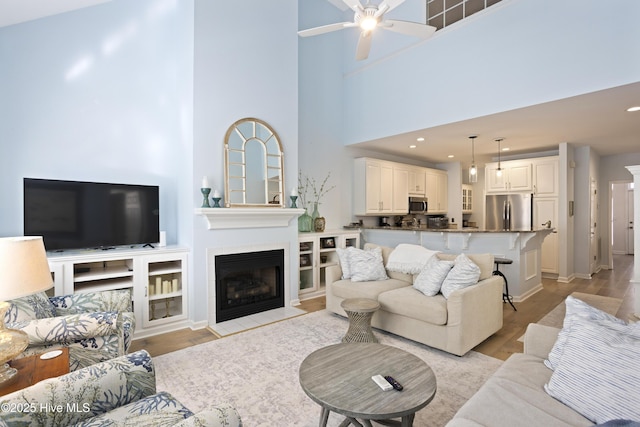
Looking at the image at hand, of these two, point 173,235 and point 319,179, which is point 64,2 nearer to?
point 173,235

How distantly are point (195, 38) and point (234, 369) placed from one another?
3.48 m

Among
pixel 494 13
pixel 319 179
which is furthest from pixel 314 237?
pixel 494 13

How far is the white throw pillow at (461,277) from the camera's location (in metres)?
3.05

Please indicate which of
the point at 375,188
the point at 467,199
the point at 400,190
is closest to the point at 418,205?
the point at 400,190

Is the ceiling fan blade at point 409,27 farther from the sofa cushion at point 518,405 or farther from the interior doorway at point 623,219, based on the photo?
the interior doorway at point 623,219

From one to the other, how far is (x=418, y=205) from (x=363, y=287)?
3.91 m

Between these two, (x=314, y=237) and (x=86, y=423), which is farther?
(x=314, y=237)

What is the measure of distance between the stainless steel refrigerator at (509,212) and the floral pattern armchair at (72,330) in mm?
6836

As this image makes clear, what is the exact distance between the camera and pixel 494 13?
13.1 feet

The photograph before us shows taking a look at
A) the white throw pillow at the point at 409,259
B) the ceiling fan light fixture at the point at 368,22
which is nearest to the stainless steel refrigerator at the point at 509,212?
the white throw pillow at the point at 409,259

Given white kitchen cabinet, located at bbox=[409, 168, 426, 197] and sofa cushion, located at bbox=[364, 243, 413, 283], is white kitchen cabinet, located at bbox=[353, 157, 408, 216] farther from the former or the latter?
sofa cushion, located at bbox=[364, 243, 413, 283]

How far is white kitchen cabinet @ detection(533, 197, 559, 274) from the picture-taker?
6.23m

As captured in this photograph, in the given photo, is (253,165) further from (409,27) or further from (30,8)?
(30,8)

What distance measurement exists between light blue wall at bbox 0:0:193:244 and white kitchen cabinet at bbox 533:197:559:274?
6507 millimetres
